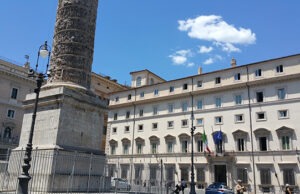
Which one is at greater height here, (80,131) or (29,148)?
(80,131)

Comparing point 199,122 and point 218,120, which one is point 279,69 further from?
point 199,122

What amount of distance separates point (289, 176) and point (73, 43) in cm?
2470

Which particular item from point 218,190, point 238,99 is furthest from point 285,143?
point 218,190

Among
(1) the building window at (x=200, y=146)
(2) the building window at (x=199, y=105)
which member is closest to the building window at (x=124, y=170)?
(1) the building window at (x=200, y=146)

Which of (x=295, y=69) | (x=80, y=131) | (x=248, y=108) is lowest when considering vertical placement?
(x=80, y=131)

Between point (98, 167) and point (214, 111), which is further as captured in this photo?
point (214, 111)

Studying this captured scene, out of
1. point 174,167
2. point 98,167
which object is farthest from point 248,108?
point 98,167

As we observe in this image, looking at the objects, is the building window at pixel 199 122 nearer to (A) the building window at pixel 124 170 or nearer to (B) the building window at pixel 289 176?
(B) the building window at pixel 289 176

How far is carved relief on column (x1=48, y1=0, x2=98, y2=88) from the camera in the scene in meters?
16.8

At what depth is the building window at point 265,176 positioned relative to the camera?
101 ft

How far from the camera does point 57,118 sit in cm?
1474

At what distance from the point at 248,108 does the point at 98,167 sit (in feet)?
75.0

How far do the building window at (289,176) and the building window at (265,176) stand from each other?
5.01ft

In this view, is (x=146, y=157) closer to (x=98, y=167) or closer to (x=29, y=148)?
(x=98, y=167)
